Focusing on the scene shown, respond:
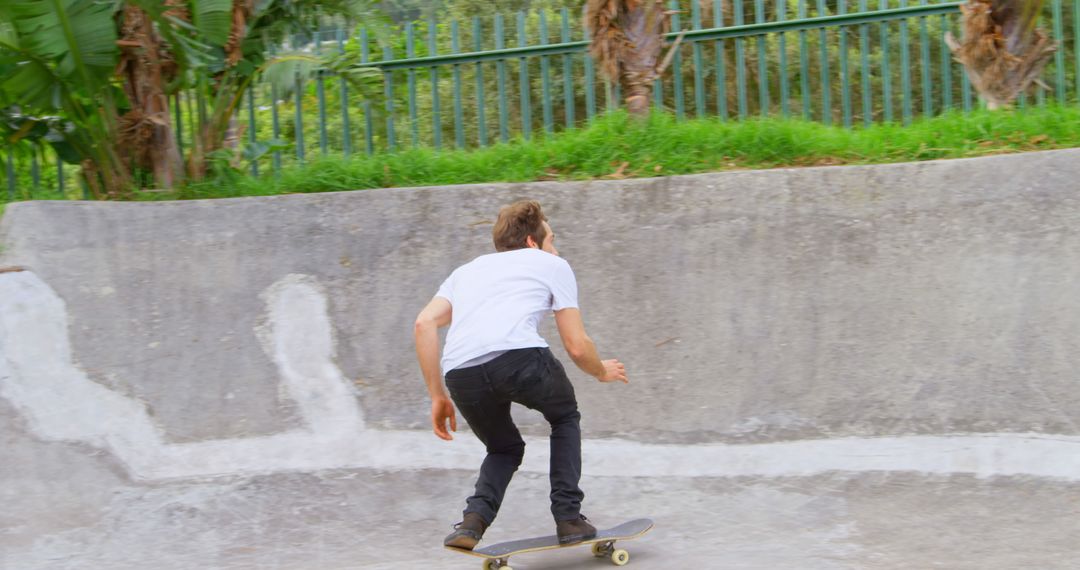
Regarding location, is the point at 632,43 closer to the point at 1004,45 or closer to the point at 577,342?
the point at 1004,45

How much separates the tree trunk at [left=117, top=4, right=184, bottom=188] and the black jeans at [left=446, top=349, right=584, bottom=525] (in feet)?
15.6

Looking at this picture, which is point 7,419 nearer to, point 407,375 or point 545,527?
point 407,375

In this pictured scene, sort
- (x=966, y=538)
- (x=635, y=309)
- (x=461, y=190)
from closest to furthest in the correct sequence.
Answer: (x=966, y=538) → (x=635, y=309) → (x=461, y=190)

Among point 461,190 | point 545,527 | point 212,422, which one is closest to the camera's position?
point 545,527

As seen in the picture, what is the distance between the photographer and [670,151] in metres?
7.43

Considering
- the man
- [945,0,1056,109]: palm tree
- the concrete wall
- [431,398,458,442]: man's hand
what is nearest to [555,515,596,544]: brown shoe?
the man

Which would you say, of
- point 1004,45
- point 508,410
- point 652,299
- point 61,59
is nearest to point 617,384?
point 652,299

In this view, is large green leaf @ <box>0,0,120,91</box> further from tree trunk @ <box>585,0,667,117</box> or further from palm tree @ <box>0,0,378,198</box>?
tree trunk @ <box>585,0,667,117</box>

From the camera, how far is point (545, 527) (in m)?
4.97

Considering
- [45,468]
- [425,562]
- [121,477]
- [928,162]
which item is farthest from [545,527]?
[928,162]

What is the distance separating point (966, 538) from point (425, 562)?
2453 mm

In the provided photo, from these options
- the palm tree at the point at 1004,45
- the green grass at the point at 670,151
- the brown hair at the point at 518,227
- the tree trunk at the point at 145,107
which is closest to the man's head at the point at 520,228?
the brown hair at the point at 518,227

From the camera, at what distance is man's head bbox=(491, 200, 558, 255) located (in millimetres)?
4145

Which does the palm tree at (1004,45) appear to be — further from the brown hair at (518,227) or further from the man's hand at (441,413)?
the man's hand at (441,413)
